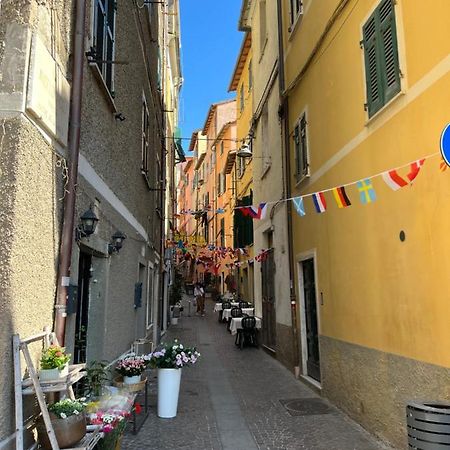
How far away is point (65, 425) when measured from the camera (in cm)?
317

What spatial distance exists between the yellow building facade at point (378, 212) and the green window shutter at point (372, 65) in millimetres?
15

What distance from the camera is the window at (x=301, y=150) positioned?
27.9ft

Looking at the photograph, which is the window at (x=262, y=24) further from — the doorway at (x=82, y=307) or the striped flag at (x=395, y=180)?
the doorway at (x=82, y=307)

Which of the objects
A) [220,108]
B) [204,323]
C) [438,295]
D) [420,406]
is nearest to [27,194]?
[420,406]

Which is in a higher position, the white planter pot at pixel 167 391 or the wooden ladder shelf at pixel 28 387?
the wooden ladder shelf at pixel 28 387

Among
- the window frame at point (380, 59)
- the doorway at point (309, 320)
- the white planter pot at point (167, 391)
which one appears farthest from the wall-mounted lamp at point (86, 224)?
the doorway at point (309, 320)

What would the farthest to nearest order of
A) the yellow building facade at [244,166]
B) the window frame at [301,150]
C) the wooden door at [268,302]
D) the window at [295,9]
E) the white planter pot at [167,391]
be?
the yellow building facade at [244,166], the wooden door at [268,302], the window at [295,9], the window frame at [301,150], the white planter pot at [167,391]

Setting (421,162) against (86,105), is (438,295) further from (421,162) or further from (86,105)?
(86,105)

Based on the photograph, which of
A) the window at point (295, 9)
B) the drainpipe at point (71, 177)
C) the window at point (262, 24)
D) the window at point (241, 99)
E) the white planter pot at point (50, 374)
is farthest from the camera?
the window at point (241, 99)

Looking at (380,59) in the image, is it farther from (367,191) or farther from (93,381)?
(93,381)

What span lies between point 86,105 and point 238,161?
17470 millimetres

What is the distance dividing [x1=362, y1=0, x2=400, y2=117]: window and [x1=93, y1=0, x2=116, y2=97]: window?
10.7ft

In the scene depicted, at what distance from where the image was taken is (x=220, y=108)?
33.1 metres

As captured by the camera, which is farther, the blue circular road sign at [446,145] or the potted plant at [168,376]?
the potted plant at [168,376]
